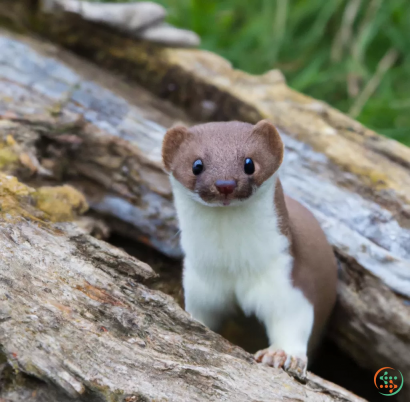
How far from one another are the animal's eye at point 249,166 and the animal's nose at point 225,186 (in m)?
0.10

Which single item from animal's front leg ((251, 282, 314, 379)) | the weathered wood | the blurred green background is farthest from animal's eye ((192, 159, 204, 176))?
→ the blurred green background

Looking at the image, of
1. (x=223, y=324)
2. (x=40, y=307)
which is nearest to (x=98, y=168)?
(x=223, y=324)

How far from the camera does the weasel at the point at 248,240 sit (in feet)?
5.72

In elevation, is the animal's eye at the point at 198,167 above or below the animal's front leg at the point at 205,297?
above

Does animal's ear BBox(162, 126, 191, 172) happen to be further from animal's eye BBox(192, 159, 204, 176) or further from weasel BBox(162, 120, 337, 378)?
animal's eye BBox(192, 159, 204, 176)

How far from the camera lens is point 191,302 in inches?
83.0

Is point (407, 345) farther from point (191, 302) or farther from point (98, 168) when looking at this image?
point (98, 168)

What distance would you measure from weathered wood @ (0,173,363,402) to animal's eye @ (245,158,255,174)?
0.47 meters

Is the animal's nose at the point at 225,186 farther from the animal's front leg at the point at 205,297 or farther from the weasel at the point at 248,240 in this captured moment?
the animal's front leg at the point at 205,297

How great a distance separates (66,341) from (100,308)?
0.60 ft

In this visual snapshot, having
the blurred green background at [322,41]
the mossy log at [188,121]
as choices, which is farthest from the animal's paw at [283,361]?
the blurred green background at [322,41]

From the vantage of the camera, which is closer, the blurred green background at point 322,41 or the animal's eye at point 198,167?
the animal's eye at point 198,167

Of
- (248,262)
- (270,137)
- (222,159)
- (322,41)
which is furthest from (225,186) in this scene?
(322,41)

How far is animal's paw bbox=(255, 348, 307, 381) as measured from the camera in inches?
70.9
